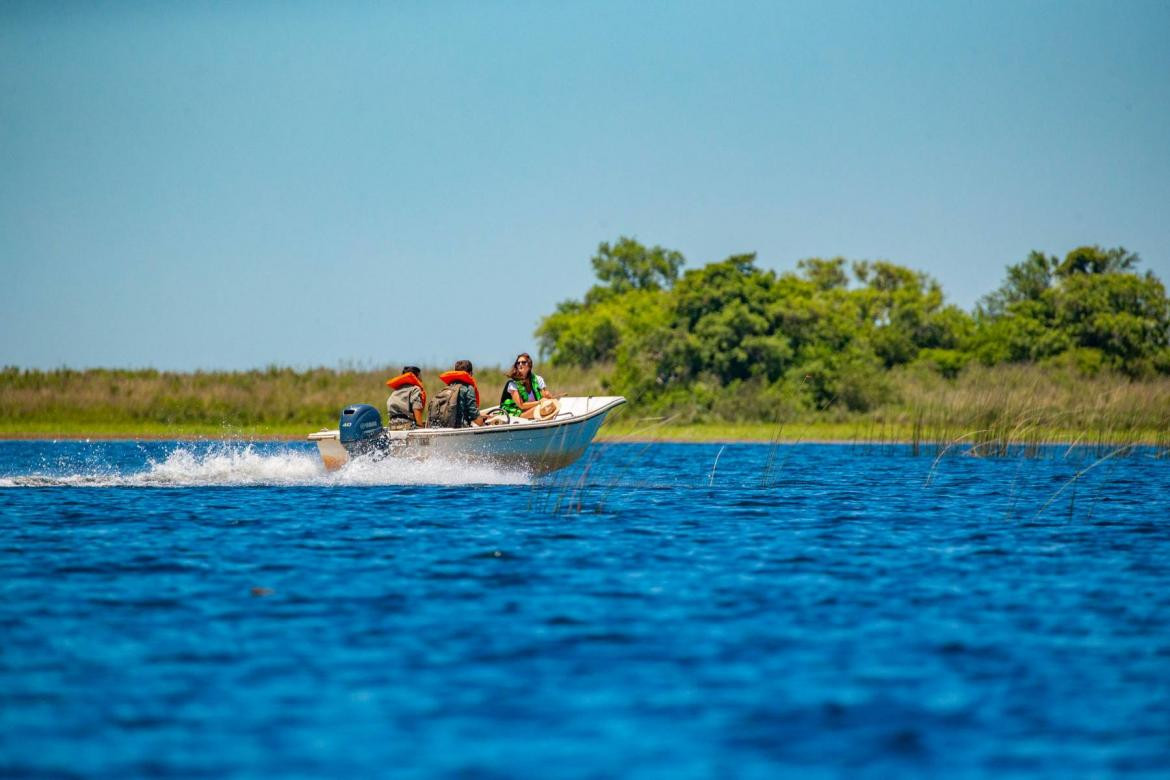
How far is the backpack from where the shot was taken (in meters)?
19.0

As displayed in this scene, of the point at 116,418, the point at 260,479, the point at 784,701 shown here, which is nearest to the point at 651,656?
the point at 784,701

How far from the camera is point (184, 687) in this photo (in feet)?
21.9

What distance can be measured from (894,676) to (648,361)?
39761 millimetres

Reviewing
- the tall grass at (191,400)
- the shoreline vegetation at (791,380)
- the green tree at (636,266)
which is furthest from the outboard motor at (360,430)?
the green tree at (636,266)

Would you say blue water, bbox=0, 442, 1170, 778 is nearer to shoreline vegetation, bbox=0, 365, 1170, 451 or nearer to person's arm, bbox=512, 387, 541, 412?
person's arm, bbox=512, 387, 541, 412

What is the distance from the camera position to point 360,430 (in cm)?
1839

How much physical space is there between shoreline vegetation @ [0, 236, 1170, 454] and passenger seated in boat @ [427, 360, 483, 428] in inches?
451

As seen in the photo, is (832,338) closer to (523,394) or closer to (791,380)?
(791,380)

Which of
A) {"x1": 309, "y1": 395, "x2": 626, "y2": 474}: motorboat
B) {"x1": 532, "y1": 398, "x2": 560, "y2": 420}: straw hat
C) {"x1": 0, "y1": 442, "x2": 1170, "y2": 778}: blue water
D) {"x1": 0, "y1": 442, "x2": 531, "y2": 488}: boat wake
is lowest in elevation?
{"x1": 0, "y1": 442, "x2": 1170, "y2": 778}: blue water

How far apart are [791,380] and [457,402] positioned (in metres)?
27.1

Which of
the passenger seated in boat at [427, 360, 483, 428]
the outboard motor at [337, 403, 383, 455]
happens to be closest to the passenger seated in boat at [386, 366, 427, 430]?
the passenger seated in boat at [427, 360, 483, 428]

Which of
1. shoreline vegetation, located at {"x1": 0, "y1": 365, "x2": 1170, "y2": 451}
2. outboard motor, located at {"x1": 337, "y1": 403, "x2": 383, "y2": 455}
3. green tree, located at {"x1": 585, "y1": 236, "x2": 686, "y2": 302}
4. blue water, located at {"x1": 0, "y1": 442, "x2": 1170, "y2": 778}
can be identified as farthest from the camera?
green tree, located at {"x1": 585, "y1": 236, "x2": 686, "y2": 302}

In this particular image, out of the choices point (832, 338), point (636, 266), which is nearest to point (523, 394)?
point (832, 338)

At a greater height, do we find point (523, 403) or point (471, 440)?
point (523, 403)
